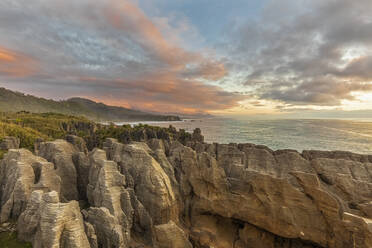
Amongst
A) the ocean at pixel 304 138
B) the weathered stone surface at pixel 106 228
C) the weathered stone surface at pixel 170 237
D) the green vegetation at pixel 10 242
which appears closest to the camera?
the green vegetation at pixel 10 242

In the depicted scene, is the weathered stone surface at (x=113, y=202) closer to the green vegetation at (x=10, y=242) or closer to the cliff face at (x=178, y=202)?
the cliff face at (x=178, y=202)

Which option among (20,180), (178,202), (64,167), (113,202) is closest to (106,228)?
(113,202)

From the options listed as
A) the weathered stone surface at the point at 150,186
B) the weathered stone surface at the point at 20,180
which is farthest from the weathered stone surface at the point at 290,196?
the weathered stone surface at the point at 20,180

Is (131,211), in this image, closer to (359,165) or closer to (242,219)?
(242,219)

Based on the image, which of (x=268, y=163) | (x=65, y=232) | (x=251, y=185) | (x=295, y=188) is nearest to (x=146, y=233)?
(x=65, y=232)

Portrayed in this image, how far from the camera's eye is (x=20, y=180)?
1017 centimetres

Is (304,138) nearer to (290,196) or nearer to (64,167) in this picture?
(290,196)

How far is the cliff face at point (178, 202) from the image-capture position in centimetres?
880

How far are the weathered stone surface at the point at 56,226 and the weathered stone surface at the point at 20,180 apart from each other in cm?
263

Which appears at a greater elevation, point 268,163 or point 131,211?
point 268,163

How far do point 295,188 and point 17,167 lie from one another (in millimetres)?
17656

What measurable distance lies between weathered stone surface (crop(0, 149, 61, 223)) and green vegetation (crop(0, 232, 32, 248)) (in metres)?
1.18

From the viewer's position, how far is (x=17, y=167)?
36.4 feet

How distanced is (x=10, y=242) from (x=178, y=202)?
9.73 meters
